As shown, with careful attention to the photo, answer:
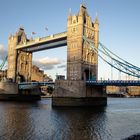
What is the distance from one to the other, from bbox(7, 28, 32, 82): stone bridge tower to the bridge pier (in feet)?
110

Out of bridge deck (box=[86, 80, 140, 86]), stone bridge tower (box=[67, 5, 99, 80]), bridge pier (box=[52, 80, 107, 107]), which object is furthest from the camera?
stone bridge tower (box=[67, 5, 99, 80])

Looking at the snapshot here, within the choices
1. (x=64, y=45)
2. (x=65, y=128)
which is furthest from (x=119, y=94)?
(x=65, y=128)

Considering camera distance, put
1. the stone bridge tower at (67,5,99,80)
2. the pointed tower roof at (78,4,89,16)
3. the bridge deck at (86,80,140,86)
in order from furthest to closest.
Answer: the pointed tower roof at (78,4,89,16)
the stone bridge tower at (67,5,99,80)
the bridge deck at (86,80,140,86)

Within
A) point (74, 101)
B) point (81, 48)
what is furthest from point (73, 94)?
point (81, 48)

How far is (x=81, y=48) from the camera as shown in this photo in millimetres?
61281

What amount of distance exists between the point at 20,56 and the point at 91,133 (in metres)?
63.3

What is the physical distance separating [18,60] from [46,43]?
17738 mm

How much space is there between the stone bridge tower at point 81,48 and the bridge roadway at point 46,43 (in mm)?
Answer: 3649

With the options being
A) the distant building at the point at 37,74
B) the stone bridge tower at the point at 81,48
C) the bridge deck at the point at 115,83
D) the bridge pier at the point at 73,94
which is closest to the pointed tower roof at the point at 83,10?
the stone bridge tower at the point at 81,48

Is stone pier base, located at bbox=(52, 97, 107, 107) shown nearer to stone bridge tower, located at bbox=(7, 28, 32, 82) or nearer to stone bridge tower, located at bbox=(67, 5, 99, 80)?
stone bridge tower, located at bbox=(67, 5, 99, 80)

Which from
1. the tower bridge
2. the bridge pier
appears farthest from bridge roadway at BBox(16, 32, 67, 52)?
the bridge pier

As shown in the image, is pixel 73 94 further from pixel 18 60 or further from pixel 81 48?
Result: pixel 18 60

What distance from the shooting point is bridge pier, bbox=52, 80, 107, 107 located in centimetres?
5516

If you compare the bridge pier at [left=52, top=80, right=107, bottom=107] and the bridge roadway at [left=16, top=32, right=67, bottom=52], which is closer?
the bridge pier at [left=52, top=80, right=107, bottom=107]
